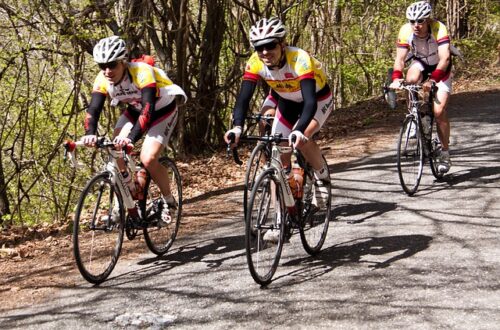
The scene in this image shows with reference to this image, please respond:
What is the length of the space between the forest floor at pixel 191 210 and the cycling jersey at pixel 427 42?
3107mm

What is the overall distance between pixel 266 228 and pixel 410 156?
363 centimetres

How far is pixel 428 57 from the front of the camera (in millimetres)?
8938

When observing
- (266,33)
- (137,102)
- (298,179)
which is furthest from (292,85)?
(137,102)

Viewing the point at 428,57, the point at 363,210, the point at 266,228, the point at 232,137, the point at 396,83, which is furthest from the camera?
the point at 428,57

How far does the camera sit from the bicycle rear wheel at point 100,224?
5.96 meters

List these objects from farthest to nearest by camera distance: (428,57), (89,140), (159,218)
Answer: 1. (428,57)
2. (159,218)
3. (89,140)

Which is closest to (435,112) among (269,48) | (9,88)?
(269,48)

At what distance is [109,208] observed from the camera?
6324 millimetres

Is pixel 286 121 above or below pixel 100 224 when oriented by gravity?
above

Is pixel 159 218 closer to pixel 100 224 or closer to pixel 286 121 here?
pixel 100 224

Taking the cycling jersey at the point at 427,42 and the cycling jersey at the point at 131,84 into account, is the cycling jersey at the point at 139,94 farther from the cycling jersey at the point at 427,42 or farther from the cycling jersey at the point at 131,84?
the cycling jersey at the point at 427,42

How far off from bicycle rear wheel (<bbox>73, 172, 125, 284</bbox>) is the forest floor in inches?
12.1

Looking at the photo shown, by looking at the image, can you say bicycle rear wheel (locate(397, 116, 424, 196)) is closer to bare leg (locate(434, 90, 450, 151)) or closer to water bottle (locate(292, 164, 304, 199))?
bare leg (locate(434, 90, 450, 151))

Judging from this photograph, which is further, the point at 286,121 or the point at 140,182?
the point at 140,182
